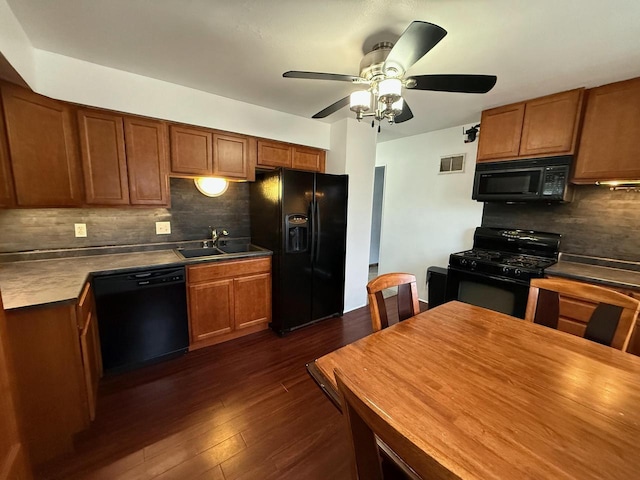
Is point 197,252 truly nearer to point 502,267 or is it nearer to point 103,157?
point 103,157

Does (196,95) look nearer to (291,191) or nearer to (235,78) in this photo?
(235,78)

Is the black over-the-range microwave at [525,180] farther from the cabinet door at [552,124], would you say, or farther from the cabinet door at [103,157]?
the cabinet door at [103,157]

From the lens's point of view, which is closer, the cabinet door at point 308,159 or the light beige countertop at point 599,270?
the light beige countertop at point 599,270

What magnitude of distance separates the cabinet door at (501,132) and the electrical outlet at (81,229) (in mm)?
3773

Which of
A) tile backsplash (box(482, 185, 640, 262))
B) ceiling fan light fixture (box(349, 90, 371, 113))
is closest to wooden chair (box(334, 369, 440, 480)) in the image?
ceiling fan light fixture (box(349, 90, 371, 113))

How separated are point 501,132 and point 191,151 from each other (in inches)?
117

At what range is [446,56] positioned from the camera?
1698mm

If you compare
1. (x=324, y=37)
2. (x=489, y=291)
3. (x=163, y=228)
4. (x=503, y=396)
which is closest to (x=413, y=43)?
(x=324, y=37)

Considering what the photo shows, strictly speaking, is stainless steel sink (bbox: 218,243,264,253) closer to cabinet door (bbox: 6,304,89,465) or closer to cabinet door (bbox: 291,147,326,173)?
cabinet door (bbox: 291,147,326,173)

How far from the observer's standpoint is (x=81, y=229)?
2.23 metres

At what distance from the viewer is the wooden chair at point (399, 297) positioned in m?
1.38

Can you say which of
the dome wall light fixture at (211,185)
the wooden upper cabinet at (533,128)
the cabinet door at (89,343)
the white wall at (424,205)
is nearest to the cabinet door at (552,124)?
the wooden upper cabinet at (533,128)

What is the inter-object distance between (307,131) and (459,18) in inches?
75.4

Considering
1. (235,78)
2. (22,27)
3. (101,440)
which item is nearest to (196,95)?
(235,78)
